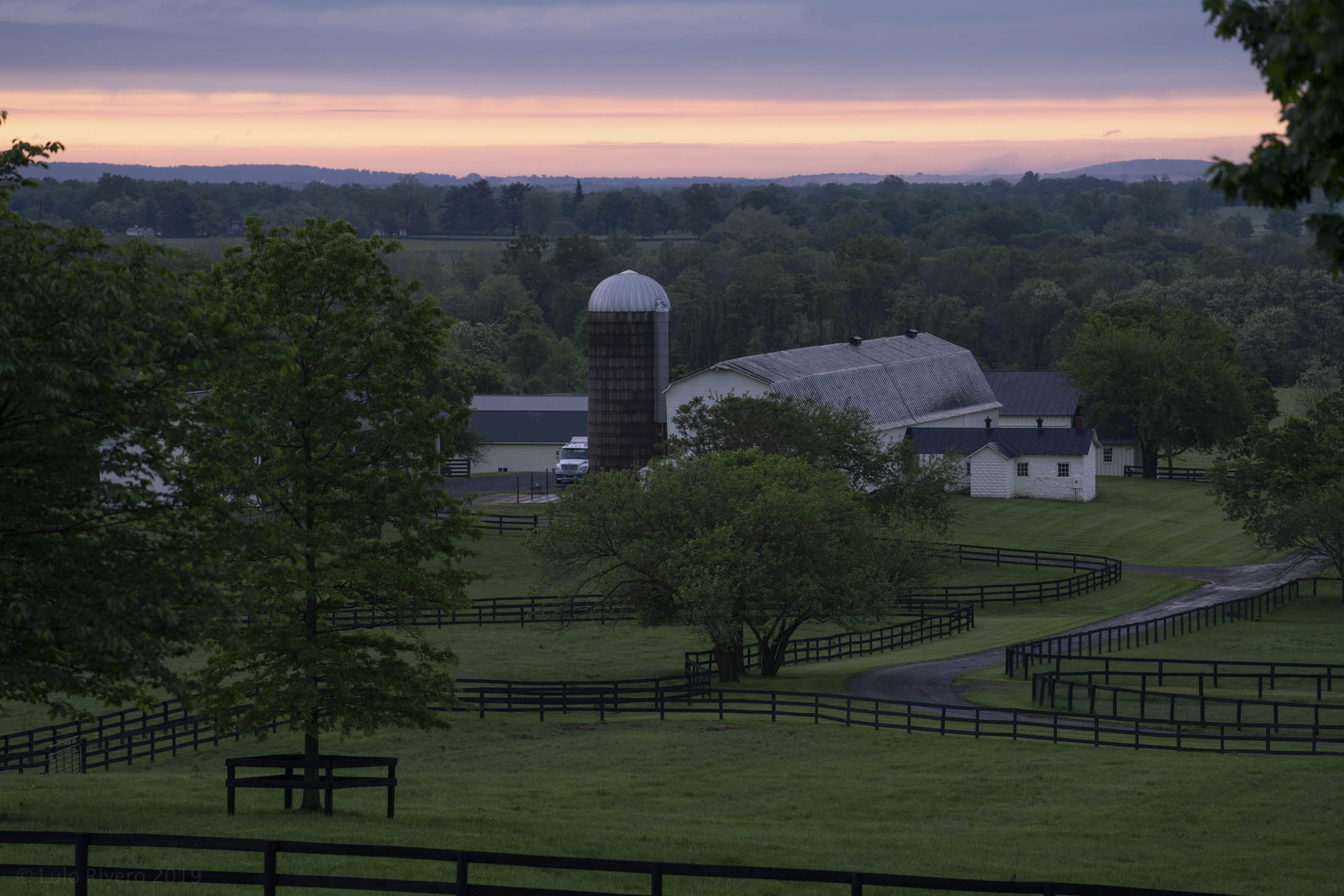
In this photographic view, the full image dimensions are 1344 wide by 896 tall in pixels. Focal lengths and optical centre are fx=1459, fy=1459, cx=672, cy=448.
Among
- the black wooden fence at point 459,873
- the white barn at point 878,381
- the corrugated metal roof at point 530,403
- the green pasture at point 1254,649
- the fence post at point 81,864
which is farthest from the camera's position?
the corrugated metal roof at point 530,403

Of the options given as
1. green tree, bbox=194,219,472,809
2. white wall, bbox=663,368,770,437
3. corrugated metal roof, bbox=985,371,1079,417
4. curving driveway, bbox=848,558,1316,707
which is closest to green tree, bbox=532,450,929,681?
curving driveway, bbox=848,558,1316,707

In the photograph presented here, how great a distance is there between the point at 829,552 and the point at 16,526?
31030 millimetres

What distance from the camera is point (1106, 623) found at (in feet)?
181

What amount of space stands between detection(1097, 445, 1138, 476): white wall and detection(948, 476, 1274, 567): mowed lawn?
8.83 metres

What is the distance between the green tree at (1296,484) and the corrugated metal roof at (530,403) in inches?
1931

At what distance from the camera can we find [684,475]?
47.1 metres

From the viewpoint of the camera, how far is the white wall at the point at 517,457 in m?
99.8

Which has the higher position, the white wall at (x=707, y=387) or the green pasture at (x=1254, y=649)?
the white wall at (x=707, y=387)

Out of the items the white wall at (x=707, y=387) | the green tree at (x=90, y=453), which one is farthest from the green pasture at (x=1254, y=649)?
the white wall at (x=707, y=387)

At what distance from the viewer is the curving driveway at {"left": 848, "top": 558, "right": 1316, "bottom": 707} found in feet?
140

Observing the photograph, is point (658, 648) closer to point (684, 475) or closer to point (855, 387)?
point (684, 475)

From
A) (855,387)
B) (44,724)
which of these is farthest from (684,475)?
(855,387)

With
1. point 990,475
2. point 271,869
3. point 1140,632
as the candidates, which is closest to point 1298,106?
point 271,869

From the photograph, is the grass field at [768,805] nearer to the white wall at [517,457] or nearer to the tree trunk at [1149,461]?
the white wall at [517,457]
